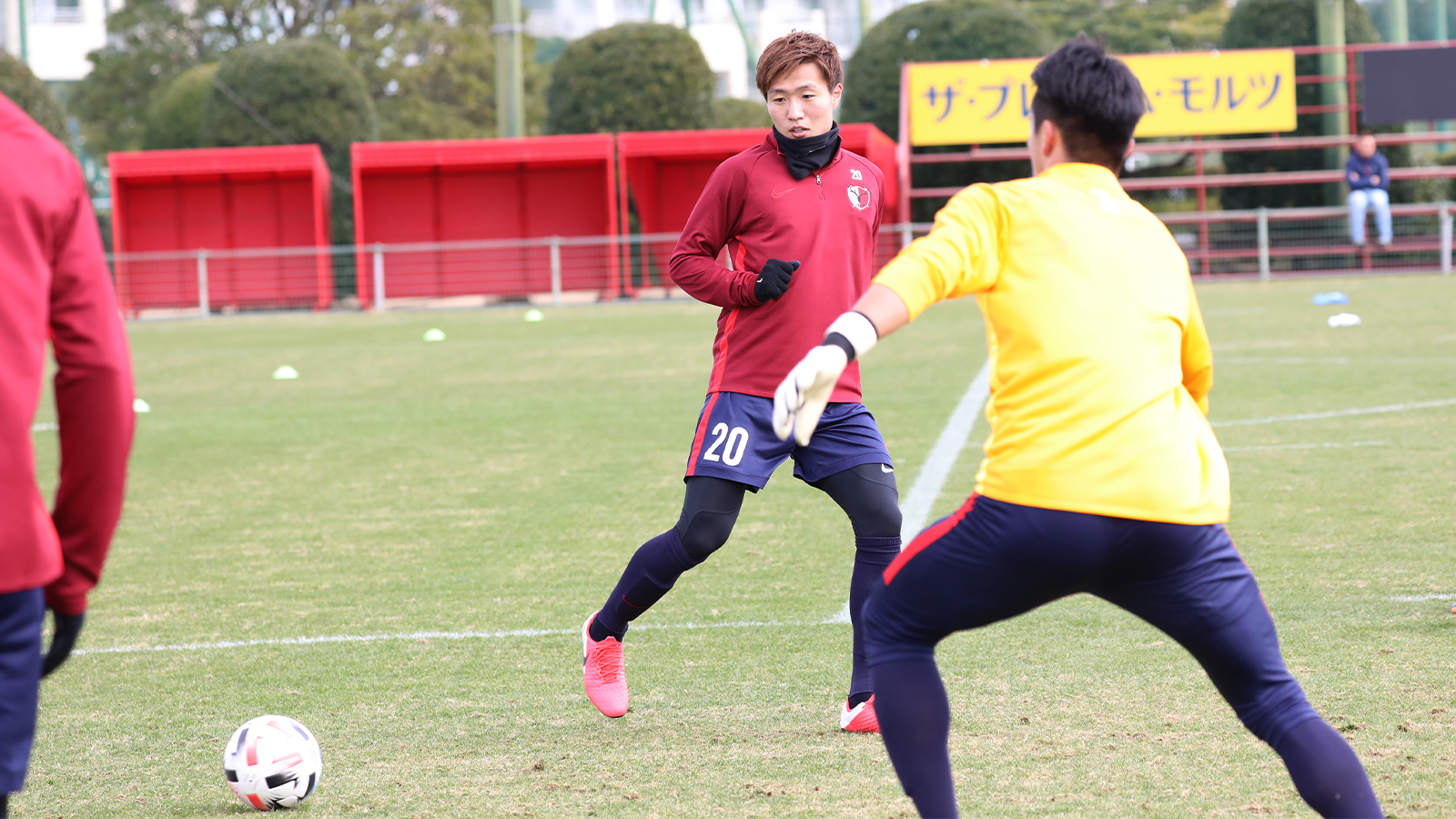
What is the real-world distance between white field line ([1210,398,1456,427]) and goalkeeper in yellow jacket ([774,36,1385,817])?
24.2 ft

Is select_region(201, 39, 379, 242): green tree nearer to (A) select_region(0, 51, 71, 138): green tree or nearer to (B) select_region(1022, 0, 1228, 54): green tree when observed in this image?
(A) select_region(0, 51, 71, 138): green tree

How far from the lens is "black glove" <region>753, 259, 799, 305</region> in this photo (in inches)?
169

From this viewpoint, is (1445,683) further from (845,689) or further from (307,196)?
(307,196)

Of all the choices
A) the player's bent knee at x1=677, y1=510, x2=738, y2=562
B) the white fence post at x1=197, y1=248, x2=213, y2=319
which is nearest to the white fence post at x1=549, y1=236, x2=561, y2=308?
the white fence post at x1=197, y1=248, x2=213, y2=319

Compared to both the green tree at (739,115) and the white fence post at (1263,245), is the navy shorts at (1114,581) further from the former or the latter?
the green tree at (739,115)

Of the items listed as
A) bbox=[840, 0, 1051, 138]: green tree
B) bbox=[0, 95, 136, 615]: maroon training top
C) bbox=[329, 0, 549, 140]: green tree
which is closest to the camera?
bbox=[0, 95, 136, 615]: maroon training top

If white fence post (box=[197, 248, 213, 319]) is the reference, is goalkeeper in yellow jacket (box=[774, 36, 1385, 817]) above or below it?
below

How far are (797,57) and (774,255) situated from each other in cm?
57

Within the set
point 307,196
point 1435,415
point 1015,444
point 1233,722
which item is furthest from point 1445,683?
point 307,196

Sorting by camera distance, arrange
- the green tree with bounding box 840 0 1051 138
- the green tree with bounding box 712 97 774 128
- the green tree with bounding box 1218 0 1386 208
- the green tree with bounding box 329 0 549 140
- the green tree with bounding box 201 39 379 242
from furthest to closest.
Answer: the green tree with bounding box 329 0 549 140 → the green tree with bounding box 712 97 774 128 → the green tree with bounding box 201 39 379 242 → the green tree with bounding box 840 0 1051 138 → the green tree with bounding box 1218 0 1386 208

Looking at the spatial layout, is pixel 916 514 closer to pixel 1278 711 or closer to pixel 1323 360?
pixel 1278 711

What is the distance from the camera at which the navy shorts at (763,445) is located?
4.34 metres

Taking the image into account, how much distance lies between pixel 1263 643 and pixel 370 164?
26161mm

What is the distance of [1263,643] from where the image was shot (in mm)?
2809
